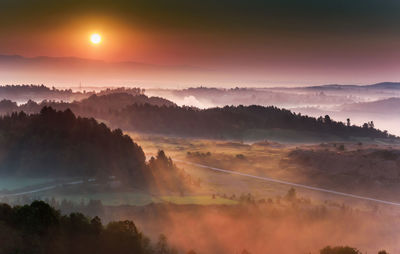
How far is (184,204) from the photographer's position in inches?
6412

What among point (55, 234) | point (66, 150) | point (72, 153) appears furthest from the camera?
point (66, 150)

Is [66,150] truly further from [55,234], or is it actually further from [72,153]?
[55,234]

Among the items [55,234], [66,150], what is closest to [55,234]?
[55,234]

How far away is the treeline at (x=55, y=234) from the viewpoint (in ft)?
195

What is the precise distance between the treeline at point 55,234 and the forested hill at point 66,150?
10996 cm

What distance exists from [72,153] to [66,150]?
3418mm

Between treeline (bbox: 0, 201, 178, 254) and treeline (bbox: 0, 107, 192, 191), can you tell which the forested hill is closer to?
treeline (bbox: 0, 107, 192, 191)

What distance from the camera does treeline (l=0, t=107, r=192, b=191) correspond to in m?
180

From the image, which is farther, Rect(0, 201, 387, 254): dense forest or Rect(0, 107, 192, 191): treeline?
Rect(0, 107, 192, 191): treeline

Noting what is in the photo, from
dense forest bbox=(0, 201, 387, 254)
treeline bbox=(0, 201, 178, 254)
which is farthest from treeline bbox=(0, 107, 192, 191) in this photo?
treeline bbox=(0, 201, 178, 254)

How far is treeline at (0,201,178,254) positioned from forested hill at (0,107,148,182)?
361ft

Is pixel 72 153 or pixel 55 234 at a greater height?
pixel 72 153

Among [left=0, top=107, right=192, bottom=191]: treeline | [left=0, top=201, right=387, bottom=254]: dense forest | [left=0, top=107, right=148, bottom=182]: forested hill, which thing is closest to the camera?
[left=0, top=201, right=387, bottom=254]: dense forest

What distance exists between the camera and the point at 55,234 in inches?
2475
